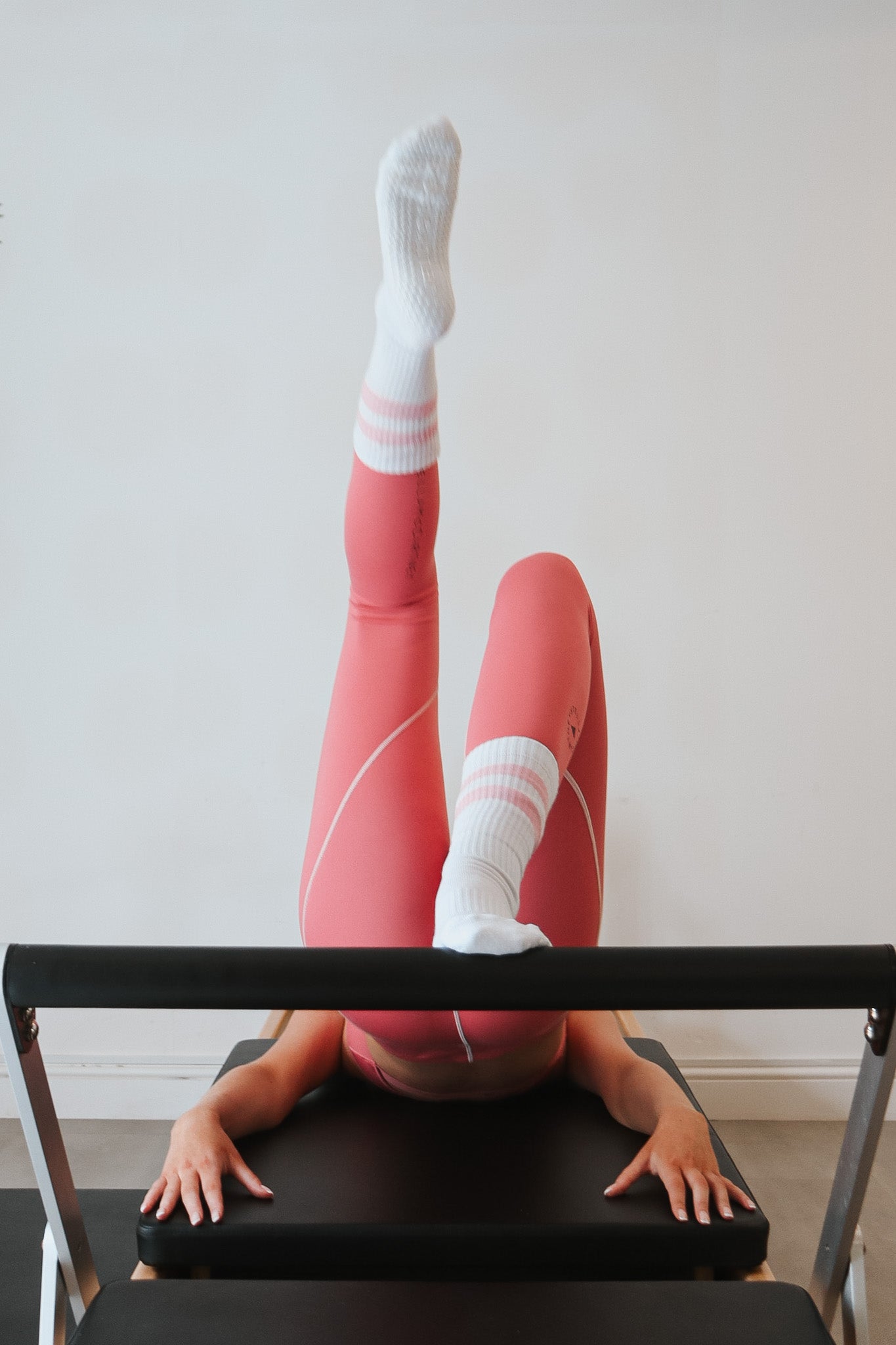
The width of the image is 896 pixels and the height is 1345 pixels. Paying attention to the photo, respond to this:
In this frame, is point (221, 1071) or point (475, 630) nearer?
point (221, 1071)

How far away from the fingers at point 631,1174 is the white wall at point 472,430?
1368 millimetres

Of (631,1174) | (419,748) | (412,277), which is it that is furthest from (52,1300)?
(412,277)

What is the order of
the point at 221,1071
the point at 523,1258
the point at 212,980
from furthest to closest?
the point at 221,1071, the point at 523,1258, the point at 212,980

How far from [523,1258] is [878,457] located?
2.06 m

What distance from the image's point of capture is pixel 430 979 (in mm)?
669

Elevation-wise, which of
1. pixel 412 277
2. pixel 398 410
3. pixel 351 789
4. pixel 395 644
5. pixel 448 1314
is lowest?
pixel 448 1314

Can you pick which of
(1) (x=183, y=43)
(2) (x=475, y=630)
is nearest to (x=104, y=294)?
(1) (x=183, y=43)

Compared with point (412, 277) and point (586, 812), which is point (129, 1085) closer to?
point (586, 812)

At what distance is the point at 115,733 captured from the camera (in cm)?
248

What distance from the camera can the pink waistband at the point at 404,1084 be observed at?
4.49 feet

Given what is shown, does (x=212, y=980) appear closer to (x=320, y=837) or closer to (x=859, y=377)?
(x=320, y=837)

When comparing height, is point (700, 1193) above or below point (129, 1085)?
above

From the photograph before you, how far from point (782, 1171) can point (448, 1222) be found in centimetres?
148

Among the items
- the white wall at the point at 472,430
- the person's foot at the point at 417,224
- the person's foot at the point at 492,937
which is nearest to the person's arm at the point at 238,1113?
the person's foot at the point at 492,937
